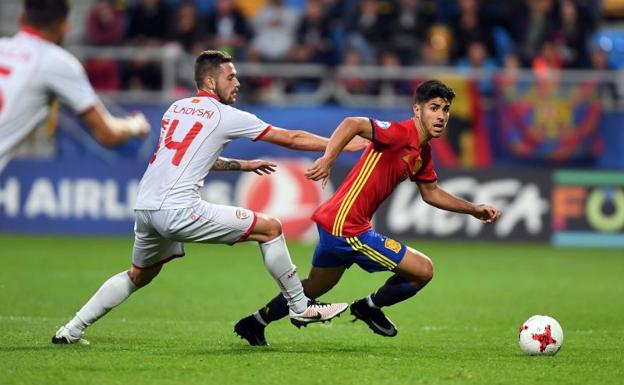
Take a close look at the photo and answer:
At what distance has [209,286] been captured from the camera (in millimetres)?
13586

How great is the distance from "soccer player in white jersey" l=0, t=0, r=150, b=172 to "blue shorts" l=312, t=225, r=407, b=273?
203 cm

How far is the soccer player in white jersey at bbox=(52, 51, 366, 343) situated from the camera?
8.32 meters

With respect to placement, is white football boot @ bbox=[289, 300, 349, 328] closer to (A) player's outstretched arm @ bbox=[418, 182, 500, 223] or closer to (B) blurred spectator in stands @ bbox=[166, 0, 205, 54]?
(A) player's outstretched arm @ bbox=[418, 182, 500, 223]

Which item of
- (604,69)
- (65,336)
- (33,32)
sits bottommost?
(65,336)

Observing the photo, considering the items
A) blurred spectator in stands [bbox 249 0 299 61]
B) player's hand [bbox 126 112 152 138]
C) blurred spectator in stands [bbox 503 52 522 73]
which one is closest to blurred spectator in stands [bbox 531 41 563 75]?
blurred spectator in stands [bbox 503 52 522 73]

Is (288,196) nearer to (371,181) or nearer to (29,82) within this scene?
(371,181)

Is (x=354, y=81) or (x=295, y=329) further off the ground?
(x=354, y=81)

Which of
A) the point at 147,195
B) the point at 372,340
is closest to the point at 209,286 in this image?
the point at 372,340

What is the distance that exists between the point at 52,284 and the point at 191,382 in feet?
21.5

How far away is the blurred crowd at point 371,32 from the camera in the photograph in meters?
20.8

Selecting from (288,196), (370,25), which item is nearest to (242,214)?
(288,196)

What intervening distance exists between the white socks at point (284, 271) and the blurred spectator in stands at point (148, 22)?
13019 mm

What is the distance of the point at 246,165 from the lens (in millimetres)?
8664

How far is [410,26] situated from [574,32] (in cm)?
297
